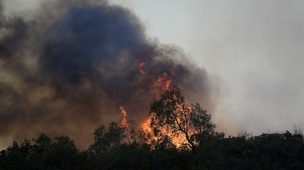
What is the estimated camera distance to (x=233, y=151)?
99.6 m

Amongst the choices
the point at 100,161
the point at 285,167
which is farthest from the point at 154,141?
the point at 285,167

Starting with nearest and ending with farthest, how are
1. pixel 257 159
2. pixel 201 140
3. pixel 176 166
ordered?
pixel 201 140 → pixel 176 166 → pixel 257 159

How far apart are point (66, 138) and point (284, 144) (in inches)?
2248

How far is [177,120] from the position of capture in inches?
3145

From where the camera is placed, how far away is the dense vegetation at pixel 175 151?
7931 centimetres

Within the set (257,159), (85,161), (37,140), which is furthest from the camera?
(37,140)

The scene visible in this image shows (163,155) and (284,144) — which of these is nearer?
A: (163,155)

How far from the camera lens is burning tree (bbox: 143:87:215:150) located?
79125 mm

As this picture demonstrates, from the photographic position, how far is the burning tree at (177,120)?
7912 centimetres

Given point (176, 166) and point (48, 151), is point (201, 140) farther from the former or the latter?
point (48, 151)

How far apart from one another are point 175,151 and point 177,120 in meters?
12.5

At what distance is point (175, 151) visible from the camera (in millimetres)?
89688

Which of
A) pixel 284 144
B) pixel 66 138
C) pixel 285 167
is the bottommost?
pixel 285 167

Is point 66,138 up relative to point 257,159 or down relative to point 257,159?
up
